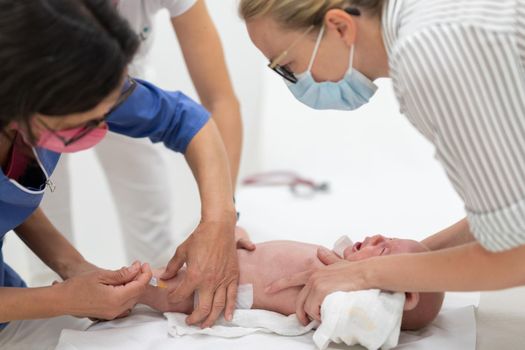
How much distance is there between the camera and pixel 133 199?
248 cm

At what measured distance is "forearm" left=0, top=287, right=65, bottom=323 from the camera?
1.40 metres

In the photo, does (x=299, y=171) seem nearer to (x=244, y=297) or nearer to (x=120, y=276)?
(x=244, y=297)

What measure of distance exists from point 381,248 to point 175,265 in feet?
1.55

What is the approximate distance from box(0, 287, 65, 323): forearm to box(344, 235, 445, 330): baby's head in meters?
0.64

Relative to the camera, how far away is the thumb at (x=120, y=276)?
1452 millimetres

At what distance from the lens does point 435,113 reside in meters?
1.07

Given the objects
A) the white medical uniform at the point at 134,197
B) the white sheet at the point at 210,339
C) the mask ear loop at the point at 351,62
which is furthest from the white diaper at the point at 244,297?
the white medical uniform at the point at 134,197

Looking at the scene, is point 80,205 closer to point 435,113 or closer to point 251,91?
point 251,91

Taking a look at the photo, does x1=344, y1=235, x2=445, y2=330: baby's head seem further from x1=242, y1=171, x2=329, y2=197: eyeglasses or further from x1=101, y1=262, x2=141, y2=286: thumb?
x1=242, y1=171, x2=329, y2=197: eyeglasses

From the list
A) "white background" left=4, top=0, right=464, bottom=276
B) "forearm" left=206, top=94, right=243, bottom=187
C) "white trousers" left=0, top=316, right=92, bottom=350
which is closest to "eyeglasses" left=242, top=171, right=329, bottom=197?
"white background" left=4, top=0, right=464, bottom=276

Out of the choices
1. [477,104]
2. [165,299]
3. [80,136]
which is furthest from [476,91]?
[165,299]

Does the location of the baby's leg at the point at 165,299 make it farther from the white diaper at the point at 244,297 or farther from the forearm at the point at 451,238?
the forearm at the point at 451,238

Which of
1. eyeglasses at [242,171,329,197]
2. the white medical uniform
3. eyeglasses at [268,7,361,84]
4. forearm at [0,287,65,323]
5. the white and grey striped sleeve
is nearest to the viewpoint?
the white and grey striped sleeve

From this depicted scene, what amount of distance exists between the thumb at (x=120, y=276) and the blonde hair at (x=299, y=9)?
1.93ft
